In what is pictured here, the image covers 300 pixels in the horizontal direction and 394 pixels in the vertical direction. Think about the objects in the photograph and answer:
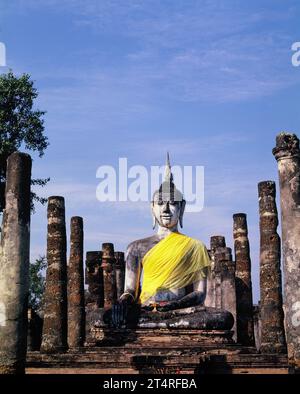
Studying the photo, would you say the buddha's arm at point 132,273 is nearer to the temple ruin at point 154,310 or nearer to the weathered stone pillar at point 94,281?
the temple ruin at point 154,310

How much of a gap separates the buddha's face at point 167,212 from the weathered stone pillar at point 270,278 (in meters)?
3.13

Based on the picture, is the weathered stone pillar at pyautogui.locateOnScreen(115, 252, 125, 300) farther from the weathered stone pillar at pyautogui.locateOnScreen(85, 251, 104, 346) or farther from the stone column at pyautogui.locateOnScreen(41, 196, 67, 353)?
the stone column at pyautogui.locateOnScreen(41, 196, 67, 353)

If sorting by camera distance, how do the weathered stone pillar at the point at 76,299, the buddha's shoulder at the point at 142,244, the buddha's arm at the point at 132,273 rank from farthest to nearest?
the weathered stone pillar at the point at 76,299
the buddha's shoulder at the point at 142,244
the buddha's arm at the point at 132,273

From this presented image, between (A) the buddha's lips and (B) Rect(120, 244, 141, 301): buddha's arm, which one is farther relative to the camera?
(B) Rect(120, 244, 141, 301): buddha's arm

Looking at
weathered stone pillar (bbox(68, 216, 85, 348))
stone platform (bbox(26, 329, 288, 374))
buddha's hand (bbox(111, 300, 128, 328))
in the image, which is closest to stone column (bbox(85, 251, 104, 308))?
weathered stone pillar (bbox(68, 216, 85, 348))

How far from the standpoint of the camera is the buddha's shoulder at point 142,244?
17156 millimetres

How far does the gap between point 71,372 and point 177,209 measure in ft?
23.5

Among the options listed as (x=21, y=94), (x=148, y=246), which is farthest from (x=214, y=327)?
(x=21, y=94)

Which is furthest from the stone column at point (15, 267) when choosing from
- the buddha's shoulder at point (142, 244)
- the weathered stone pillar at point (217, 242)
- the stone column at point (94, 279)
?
the weathered stone pillar at point (217, 242)

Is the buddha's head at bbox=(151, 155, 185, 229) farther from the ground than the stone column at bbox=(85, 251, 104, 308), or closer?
farther from the ground

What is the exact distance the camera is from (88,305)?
20.5 metres

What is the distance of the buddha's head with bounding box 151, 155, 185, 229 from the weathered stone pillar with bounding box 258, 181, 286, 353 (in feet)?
10.3

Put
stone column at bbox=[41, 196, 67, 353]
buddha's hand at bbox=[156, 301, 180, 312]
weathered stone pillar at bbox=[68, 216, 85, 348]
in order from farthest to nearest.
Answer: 1. weathered stone pillar at bbox=[68, 216, 85, 348]
2. buddha's hand at bbox=[156, 301, 180, 312]
3. stone column at bbox=[41, 196, 67, 353]

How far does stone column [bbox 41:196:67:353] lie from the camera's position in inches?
574
